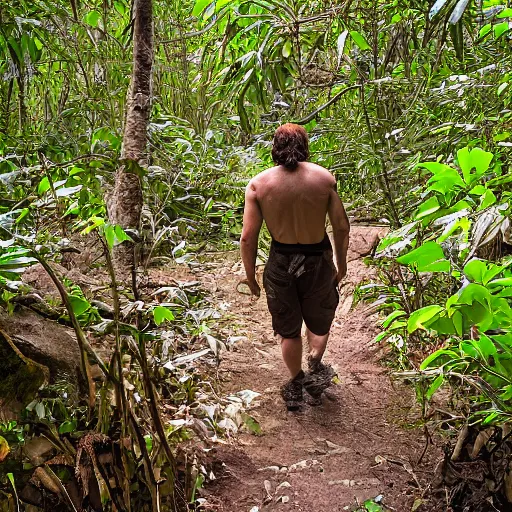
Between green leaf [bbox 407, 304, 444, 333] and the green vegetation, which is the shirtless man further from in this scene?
green leaf [bbox 407, 304, 444, 333]

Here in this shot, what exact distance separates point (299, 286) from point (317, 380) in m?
0.61

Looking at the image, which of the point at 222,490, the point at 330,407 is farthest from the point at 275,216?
the point at 222,490

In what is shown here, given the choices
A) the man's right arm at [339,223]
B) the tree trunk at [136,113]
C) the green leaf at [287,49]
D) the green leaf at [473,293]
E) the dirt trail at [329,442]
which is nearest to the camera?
the green leaf at [473,293]

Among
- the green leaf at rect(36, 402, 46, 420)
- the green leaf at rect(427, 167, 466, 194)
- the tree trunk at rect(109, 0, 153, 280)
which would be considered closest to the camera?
the green leaf at rect(427, 167, 466, 194)

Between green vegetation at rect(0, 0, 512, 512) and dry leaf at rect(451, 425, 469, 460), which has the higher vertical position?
green vegetation at rect(0, 0, 512, 512)

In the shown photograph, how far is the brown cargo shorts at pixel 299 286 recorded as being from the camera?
3219mm

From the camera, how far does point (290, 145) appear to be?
3.04m

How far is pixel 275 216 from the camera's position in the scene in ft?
10.3

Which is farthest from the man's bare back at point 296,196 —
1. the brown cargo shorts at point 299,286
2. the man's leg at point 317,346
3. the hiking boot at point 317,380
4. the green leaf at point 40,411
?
the green leaf at point 40,411

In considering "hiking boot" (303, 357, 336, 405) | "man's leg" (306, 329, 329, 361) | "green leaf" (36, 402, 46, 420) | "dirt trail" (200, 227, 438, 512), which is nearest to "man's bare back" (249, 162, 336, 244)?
"dirt trail" (200, 227, 438, 512)

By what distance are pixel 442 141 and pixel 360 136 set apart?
103 centimetres

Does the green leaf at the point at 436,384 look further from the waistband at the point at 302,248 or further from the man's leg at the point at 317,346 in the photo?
the man's leg at the point at 317,346

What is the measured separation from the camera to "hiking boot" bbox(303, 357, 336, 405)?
332 cm

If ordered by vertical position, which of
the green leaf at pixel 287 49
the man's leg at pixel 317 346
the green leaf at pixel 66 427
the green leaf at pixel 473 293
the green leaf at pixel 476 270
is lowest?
the man's leg at pixel 317 346
